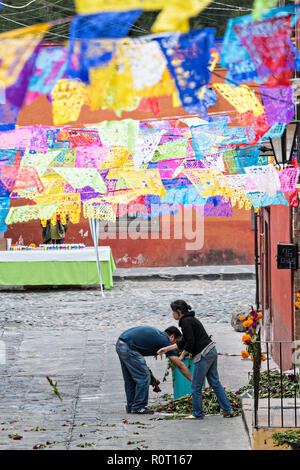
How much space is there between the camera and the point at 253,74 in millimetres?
5902

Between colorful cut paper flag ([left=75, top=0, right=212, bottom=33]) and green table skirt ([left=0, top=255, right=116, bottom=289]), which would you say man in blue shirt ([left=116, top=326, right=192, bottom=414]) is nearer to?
colorful cut paper flag ([left=75, top=0, right=212, bottom=33])

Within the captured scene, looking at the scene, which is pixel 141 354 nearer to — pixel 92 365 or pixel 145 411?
pixel 145 411

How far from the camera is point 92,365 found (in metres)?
13.0

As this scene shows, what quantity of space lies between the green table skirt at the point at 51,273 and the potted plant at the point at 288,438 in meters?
14.2

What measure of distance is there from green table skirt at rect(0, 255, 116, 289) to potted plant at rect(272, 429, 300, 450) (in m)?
14.2

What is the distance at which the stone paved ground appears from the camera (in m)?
8.88

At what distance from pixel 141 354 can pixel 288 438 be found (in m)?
2.68

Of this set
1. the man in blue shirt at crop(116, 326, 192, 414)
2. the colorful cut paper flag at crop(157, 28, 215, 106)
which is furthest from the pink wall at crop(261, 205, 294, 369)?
the colorful cut paper flag at crop(157, 28, 215, 106)

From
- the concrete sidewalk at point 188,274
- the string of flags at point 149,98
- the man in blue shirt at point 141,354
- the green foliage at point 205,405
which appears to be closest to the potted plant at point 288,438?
the green foliage at point 205,405

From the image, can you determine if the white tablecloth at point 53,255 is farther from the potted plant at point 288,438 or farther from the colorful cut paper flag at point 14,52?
the colorful cut paper flag at point 14,52

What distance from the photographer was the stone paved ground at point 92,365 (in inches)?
350

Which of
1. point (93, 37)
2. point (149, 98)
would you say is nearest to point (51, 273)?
point (149, 98)
